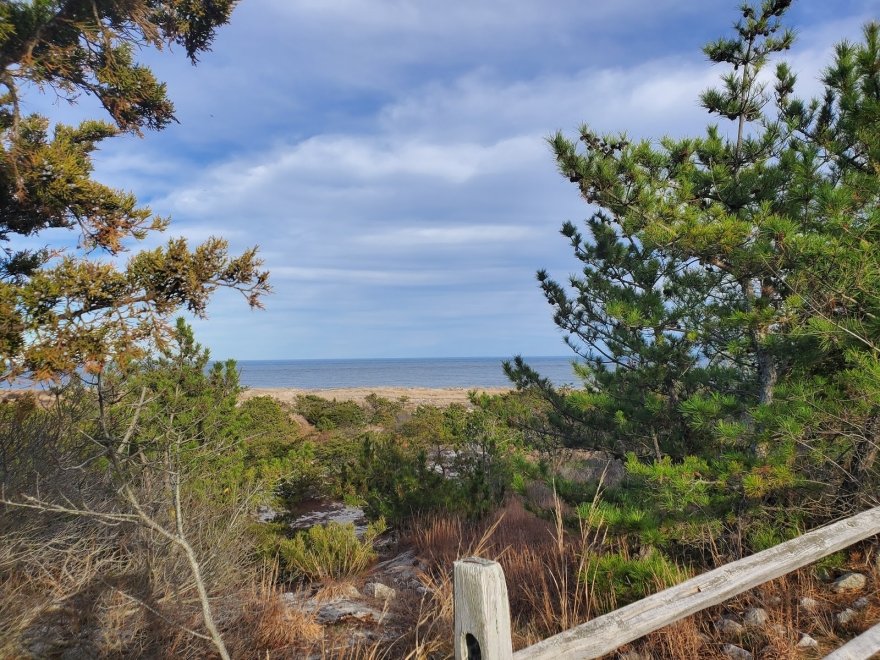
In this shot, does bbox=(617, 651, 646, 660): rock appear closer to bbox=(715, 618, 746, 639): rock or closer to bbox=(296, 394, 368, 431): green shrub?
bbox=(715, 618, 746, 639): rock

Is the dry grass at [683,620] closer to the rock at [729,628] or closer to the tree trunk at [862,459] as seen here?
the rock at [729,628]

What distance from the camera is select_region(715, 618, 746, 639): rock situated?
3.74 metres

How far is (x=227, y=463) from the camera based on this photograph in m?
7.39

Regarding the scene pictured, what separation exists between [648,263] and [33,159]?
5656 mm

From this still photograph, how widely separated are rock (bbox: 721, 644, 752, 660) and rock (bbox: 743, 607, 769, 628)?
222mm

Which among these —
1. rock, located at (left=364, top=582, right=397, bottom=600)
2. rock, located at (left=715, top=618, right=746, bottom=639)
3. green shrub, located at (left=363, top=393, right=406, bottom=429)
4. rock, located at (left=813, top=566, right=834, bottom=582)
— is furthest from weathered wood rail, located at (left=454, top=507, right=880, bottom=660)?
green shrub, located at (left=363, top=393, right=406, bottom=429)

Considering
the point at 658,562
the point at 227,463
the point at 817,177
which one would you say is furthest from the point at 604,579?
the point at 227,463

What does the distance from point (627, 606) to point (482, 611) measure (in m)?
1.04

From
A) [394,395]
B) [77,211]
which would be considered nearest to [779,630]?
[77,211]

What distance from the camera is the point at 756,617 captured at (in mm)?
3783

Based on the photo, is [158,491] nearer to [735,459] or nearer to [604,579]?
[604,579]

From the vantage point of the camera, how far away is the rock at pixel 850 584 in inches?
157

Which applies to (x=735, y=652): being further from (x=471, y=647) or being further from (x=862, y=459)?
(x=471, y=647)

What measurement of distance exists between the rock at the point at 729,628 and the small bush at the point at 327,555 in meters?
3.46
